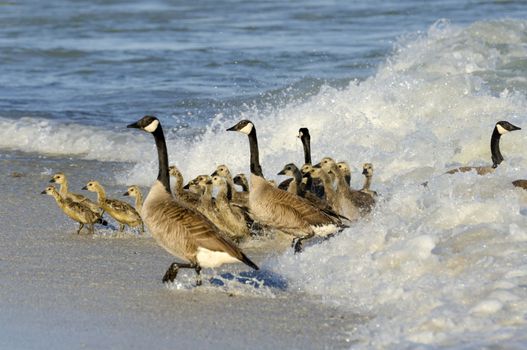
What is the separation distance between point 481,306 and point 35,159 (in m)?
10.3

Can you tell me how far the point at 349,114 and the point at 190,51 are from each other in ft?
40.6

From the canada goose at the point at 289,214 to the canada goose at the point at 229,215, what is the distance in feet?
0.99

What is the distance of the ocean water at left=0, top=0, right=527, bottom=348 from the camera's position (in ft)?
28.2

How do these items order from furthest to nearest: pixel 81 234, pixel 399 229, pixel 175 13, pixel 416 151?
pixel 175 13, pixel 416 151, pixel 81 234, pixel 399 229

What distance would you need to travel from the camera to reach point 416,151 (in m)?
15.1

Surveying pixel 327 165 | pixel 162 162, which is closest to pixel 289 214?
pixel 162 162

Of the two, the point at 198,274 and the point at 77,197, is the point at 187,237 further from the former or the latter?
the point at 77,197

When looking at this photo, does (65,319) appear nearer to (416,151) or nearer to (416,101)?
(416,151)

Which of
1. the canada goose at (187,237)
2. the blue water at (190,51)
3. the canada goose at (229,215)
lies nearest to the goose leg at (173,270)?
the canada goose at (187,237)

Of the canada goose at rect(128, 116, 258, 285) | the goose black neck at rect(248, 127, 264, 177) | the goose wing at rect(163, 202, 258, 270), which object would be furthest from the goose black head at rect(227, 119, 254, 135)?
the goose wing at rect(163, 202, 258, 270)

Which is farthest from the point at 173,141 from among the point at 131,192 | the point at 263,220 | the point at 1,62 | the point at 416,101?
the point at 1,62

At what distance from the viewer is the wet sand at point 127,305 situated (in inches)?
310

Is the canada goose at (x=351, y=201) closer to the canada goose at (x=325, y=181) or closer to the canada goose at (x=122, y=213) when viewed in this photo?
the canada goose at (x=325, y=181)

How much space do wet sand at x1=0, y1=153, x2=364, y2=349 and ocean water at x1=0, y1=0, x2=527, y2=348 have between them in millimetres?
375
